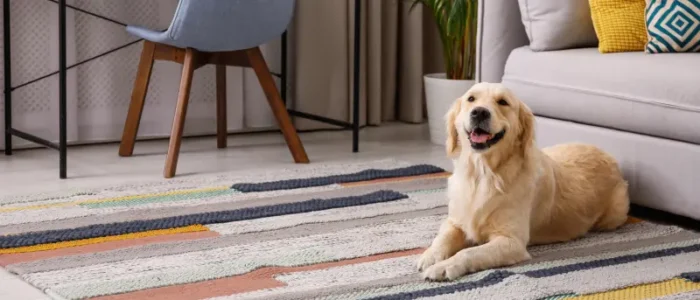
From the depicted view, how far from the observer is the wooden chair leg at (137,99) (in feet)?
11.5

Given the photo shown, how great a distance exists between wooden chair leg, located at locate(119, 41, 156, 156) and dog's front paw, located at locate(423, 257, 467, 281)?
5.23 ft

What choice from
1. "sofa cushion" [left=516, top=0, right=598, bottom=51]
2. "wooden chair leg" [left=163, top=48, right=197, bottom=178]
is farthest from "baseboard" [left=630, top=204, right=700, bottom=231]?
"wooden chair leg" [left=163, top=48, right=197, bottom=178]

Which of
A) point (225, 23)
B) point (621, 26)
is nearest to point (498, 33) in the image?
point (621, 26)

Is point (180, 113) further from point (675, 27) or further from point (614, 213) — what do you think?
point (675, 27)

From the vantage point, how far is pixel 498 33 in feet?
10.8

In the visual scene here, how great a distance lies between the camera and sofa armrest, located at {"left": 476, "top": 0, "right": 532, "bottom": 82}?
10.8 ft

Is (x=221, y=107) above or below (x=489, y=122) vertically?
below

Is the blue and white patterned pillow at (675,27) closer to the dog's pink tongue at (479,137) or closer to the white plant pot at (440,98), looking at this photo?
the dog's pink tongue at (479,137)

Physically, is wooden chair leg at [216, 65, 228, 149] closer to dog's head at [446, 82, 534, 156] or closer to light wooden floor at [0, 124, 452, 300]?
light wooden floor at [0, 124, 452, 300]

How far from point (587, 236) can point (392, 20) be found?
1.96 meters

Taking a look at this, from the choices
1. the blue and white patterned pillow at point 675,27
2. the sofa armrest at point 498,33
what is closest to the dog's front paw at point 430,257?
the blue and white patterned pillow at point 675,27

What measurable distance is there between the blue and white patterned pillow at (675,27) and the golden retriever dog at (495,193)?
0.57 m

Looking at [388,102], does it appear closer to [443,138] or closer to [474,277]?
[443,138]

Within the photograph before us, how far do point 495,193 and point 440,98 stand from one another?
1.63 m
